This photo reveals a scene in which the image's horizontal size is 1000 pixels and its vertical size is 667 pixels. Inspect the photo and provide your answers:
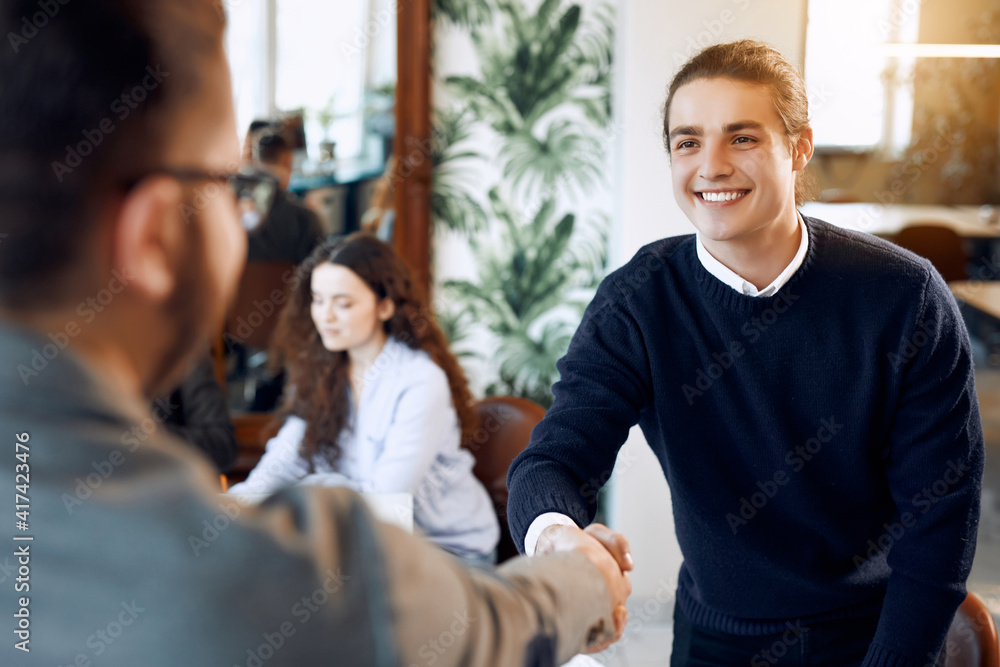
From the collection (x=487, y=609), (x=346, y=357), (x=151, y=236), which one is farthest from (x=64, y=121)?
(x=346, y=357)

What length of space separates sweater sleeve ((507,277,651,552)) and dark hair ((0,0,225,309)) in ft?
3.10

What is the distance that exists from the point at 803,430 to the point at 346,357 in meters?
1.64

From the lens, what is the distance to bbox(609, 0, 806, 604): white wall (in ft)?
9.62

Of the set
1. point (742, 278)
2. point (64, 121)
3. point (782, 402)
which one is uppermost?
point (64, 121)

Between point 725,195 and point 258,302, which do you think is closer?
point 725,195

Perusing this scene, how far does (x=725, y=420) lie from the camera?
1525mm

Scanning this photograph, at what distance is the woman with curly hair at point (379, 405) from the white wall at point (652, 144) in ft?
2.46

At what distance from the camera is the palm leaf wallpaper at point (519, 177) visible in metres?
3.51

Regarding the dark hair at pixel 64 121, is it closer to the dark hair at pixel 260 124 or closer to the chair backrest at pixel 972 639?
the chair backrest at pixel 972 639

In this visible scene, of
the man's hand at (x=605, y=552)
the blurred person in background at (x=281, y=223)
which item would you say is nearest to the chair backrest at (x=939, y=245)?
the blurred person in background at (x=281, y=223)

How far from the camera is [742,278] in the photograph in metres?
1.54

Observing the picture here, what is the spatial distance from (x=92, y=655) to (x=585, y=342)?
1.18 meters

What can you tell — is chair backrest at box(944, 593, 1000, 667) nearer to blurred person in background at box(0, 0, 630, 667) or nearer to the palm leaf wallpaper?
blurred person in background at box(0, 0, 630, 667)

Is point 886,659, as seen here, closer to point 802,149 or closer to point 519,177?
point 802,149
